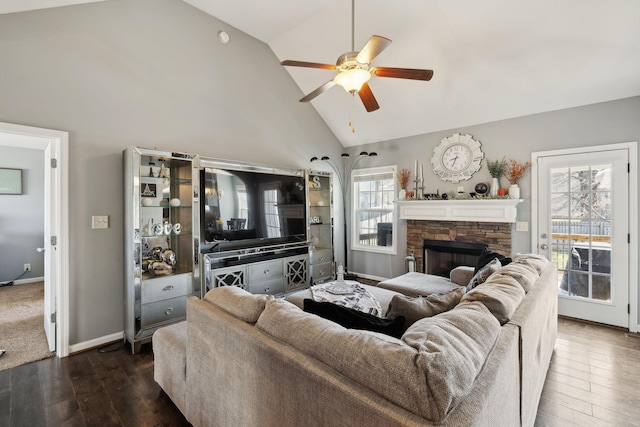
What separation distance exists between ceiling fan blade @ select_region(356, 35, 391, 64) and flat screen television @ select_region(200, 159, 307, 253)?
1997mm

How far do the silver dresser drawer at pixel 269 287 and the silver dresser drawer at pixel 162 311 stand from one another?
0.83m

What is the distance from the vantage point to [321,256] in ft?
15.6

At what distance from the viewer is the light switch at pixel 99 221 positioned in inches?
112

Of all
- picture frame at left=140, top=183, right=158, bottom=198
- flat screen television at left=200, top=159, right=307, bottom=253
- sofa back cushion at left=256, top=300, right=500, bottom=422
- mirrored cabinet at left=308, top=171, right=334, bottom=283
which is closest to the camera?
sofa back cushion at left=256, top=300, right=500, bottom=422

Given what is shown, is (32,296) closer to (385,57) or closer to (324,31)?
(324,31)

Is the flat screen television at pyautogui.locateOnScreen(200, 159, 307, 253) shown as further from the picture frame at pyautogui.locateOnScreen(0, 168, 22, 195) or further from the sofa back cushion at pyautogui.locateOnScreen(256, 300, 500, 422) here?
the picture frame at pyautogui.locateOnScreen(0, 168, 22, 195)

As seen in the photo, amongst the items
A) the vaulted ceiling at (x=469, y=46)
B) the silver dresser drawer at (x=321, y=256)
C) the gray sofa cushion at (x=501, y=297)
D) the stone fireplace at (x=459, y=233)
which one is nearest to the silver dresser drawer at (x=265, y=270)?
the silver dresser drawer at (x=321, y=256)

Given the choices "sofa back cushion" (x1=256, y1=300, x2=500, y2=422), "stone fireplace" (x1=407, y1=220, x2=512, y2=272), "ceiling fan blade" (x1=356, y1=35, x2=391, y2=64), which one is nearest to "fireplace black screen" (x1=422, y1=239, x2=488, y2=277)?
"stone fireplace" (x1=407, y1=220, x2=512, y2=272)

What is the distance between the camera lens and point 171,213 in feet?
10.9

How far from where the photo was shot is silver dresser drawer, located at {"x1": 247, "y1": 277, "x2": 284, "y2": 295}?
3696 mm

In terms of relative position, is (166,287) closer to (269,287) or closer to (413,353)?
(269,287)

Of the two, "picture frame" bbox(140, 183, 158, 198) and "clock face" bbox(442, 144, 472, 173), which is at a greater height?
"clock face" bbox(442, 144, 472, 173)

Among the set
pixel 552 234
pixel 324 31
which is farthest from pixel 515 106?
pixel 324 31

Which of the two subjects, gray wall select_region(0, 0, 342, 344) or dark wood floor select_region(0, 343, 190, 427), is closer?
dark wood floor select_region(0, 343, 190, 427)
